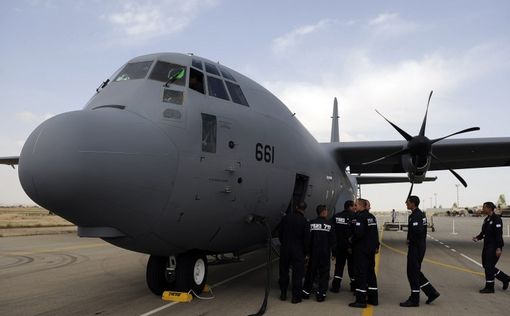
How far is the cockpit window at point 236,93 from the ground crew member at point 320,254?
253cm

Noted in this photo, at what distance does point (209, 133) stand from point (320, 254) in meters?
3.14

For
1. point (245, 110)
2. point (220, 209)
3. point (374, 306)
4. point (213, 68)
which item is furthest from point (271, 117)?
point (374, 306)

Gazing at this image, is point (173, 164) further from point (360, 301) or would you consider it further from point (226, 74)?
point (360, 301)

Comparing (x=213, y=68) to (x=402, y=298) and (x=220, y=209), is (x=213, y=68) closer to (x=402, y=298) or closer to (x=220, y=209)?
(x=220, y=209)

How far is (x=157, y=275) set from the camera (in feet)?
25.8

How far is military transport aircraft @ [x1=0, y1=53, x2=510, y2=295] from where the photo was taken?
204 inches

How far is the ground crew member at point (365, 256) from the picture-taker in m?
7.43

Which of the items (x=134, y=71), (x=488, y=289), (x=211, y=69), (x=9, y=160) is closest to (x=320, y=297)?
(x=488, y=289)

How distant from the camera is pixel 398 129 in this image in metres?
13.7

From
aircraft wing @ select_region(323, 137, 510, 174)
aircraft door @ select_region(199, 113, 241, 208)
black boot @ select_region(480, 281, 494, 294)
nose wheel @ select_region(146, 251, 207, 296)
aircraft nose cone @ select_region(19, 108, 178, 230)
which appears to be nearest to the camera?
aircraft nose cone @ select_region(19, 108, 178, 230)

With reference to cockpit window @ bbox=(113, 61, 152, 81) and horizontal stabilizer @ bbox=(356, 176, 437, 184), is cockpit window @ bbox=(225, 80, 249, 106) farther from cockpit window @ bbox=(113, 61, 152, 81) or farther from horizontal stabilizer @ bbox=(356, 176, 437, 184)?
horizontal stabilizer @ bbox=(356, 176, 437, 184)

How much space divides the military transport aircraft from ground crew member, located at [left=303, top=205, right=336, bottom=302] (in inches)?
35.9

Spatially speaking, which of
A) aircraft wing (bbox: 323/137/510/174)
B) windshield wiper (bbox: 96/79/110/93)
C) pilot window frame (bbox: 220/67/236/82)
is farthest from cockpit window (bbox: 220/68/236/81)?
aircraft wing (bbox: 323/137/510/174)

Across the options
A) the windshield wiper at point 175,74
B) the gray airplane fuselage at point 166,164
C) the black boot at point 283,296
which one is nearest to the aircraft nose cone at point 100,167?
the gray airplane fuselage at point 166,164
